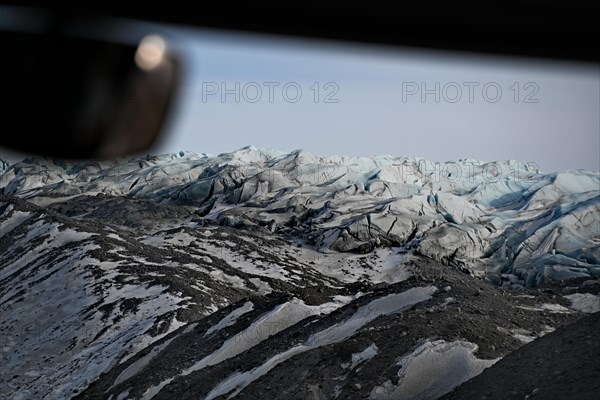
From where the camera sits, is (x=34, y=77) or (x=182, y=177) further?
(x=182, y=177)

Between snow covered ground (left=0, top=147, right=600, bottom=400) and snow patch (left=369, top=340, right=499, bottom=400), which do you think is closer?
snow patch (left=369, top=340, right=499, bottom=400)

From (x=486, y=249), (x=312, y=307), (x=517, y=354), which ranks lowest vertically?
(x=486, y=249)

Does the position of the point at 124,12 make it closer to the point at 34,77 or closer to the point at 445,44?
the point at 34,77

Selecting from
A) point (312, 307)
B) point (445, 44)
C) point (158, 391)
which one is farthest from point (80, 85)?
point (312, 307)

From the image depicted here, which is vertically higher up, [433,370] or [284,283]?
[433,370]

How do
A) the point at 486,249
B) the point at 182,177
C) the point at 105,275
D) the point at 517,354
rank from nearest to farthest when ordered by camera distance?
the point at 517,354, the point at 105,275, the point at 486,249, the point at 182,177

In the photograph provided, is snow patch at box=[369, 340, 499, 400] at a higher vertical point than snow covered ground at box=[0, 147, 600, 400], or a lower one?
higher

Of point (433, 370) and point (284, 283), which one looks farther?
point (284, 283)

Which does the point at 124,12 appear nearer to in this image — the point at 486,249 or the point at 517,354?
the point at 517,354

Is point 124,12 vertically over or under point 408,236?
over

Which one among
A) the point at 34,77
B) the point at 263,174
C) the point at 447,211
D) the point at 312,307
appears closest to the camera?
A: the point at 34,77

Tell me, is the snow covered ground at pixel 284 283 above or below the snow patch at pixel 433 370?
below
